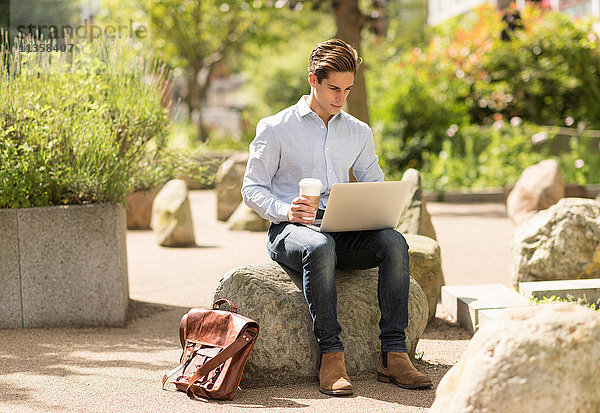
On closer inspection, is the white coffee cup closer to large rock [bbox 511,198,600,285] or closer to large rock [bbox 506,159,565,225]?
large rock [bbox 511,198,600,285]

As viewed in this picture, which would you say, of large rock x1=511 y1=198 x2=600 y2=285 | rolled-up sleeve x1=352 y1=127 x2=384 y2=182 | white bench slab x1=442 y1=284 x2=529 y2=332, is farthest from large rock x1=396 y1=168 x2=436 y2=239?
rolled-up sleeve x1=352 y1=127 x2=384 y2=182

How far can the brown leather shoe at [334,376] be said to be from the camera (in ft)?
11.9

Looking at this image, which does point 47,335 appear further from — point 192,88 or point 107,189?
point 192,88

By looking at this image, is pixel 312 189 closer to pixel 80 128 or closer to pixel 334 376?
pixel 334 376

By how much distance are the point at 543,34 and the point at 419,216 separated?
1138 cm

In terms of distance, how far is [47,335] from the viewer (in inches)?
196

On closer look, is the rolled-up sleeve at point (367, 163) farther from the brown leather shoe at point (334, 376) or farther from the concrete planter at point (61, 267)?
the concrete planter at point (61, 267)

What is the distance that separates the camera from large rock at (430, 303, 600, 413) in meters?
2.62

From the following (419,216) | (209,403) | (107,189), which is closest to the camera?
(209,403)

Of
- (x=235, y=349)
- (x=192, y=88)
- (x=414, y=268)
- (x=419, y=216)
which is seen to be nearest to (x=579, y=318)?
(x=235, y=349)

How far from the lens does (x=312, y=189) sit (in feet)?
11.7

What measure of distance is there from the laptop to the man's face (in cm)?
53

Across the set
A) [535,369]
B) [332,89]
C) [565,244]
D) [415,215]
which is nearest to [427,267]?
[415,215]

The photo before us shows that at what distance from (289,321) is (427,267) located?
5.34 ft
